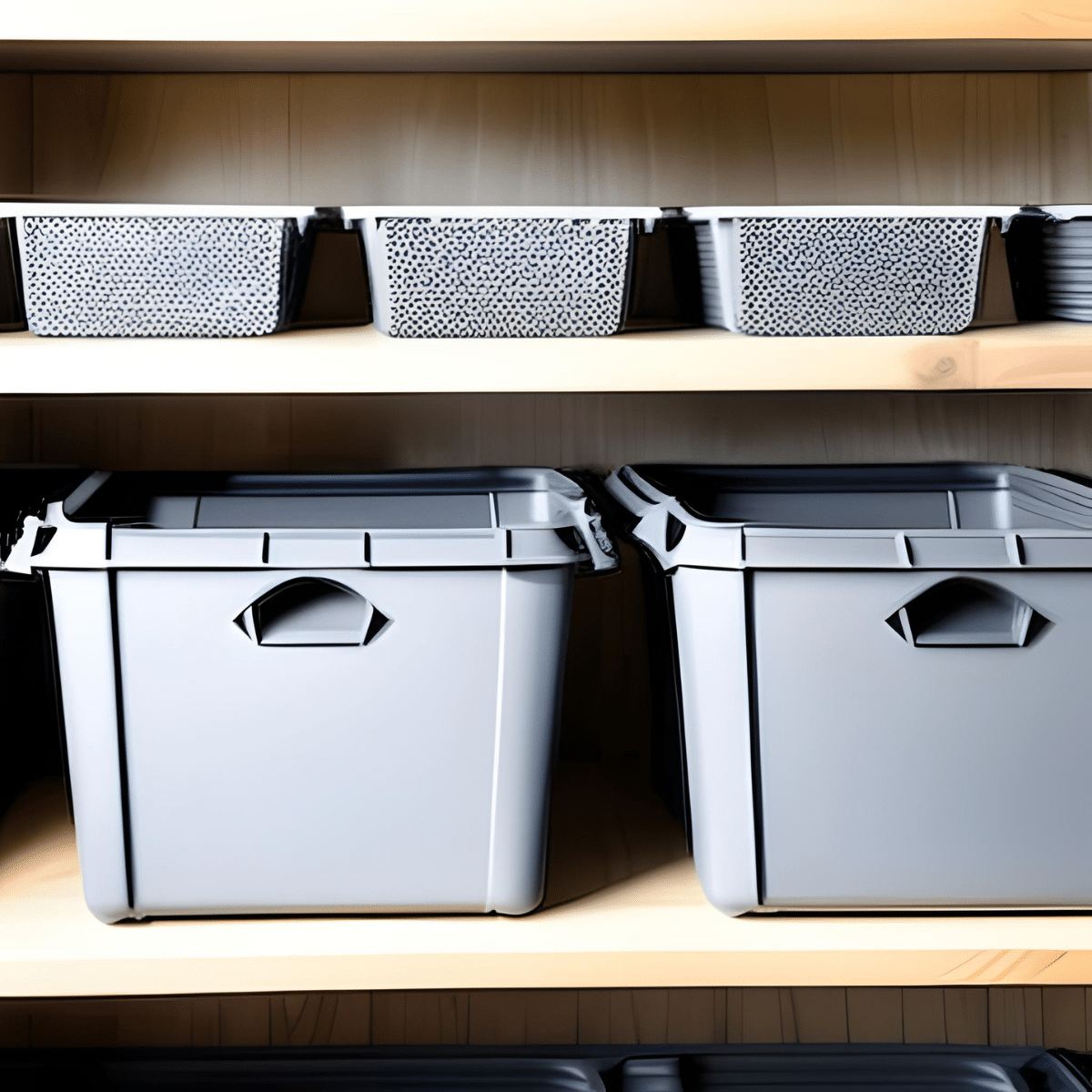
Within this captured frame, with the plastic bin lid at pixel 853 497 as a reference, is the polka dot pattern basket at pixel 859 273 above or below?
above

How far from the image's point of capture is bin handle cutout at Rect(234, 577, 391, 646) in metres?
0.80

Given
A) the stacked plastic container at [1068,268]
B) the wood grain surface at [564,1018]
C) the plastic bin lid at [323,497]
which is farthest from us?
the wood grain surface at [564,1018]

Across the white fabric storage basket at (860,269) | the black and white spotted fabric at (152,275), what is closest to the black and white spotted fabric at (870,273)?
the white fabric storage basket at (860,269)

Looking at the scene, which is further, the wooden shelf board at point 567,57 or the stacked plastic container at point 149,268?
the wooden shelf board at point 567,57

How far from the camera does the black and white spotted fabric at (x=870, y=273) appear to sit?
33.4 inches

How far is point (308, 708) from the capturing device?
0.81 meters

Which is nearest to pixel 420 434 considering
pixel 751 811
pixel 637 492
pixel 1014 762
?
pixel 637 492

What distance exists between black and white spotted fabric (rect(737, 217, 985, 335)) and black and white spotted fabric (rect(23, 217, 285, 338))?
1.25 ft

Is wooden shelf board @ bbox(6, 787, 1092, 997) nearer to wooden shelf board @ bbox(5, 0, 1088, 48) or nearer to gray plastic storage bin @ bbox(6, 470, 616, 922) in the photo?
gray plastic storage bin @ bbox(6, 470, 616, 922)

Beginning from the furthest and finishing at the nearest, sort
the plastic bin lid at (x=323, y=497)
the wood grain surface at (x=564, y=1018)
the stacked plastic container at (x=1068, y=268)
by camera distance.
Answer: the wood grain surface at (x=564, y=1018)
the plastic bin lid at (x=323, y=497)
the stacked plastic container at (x=1068, y=268)

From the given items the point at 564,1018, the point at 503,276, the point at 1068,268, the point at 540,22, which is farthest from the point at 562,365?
the point at 564,1018

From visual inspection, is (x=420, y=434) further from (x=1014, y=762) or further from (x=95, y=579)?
(x=1014, y=762)

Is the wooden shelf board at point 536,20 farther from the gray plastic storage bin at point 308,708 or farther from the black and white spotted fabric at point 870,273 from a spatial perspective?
the gray plastic storage bin at point 308,708

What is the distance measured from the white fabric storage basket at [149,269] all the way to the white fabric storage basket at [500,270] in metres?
0.09
